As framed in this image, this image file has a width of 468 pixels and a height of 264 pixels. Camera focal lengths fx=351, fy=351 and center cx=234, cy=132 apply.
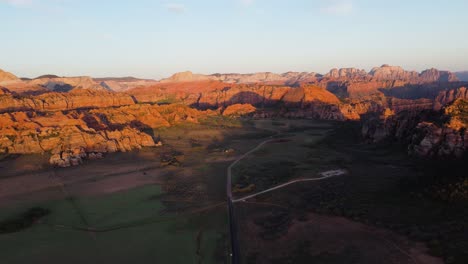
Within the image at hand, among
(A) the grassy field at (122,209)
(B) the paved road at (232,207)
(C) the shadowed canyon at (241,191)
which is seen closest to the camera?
(B) the paved road at (232,207)

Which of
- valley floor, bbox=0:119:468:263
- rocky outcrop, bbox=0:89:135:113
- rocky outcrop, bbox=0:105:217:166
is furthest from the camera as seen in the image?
rocky outcrop, bbox=0:89:135:113

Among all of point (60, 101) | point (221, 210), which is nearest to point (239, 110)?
point (60, 101)

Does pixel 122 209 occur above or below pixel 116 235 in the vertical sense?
below

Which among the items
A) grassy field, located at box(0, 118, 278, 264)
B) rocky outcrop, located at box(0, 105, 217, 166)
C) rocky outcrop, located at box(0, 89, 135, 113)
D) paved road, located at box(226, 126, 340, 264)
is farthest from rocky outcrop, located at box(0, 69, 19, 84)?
paved road, located at box(226, 126, 340, 264)

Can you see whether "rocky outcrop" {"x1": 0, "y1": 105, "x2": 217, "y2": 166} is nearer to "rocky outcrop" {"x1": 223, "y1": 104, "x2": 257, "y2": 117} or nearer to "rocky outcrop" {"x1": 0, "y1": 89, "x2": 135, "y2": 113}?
"rocky outcrop" {"x1": 0, "y1": 89, "x2": 135, "y2": 113}

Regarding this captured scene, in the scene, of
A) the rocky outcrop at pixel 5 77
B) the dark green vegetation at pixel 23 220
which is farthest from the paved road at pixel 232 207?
the rocky outcrop at pixel 5 77

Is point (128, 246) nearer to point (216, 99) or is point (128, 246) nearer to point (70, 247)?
point (70, 247)

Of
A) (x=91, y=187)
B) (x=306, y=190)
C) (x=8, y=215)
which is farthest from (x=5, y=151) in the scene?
(x=306, y=190)

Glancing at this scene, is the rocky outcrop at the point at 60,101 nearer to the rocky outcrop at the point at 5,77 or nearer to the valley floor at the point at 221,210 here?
the valley floor at the point at 221,210

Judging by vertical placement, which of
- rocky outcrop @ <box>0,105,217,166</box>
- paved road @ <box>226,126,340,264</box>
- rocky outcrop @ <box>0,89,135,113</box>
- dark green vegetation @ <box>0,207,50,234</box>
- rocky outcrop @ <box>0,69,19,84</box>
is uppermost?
rocky outcrop @ <box>0,69,19,84</box>

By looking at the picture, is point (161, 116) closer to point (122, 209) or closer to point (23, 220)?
point (122, 209)

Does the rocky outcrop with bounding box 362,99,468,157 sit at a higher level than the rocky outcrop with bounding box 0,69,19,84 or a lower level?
lower
